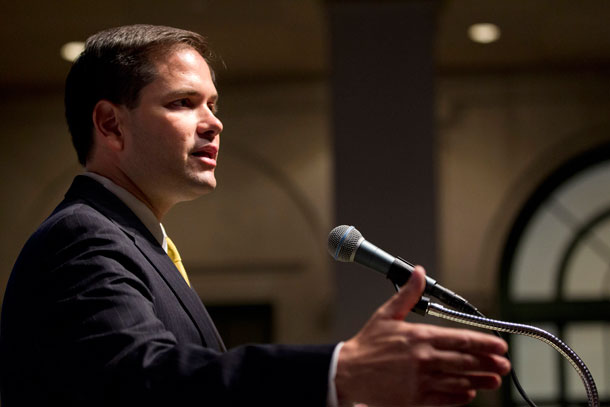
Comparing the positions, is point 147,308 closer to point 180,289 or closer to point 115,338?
point 115,338

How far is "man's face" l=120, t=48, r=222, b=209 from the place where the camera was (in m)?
Answer: 1.47

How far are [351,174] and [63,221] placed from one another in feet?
11.2

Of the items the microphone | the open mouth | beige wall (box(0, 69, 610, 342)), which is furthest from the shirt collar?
beige wall (box(0, 69, 610, 342))

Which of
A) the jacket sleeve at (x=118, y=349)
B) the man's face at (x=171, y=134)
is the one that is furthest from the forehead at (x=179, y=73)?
the jacket sleeve at (x=118, y=349)

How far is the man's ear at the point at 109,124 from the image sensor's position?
59.5 inches

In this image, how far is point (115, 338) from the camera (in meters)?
1.08

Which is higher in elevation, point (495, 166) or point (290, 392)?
point (495, 166)

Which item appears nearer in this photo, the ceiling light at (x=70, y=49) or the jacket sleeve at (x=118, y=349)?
the jacket sleeve at (x=118, y=349)

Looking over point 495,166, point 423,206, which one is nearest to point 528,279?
point 495,166

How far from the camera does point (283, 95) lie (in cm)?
697

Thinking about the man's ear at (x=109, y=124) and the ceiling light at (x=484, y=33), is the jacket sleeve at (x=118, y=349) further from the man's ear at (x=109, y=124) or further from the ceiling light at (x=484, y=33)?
the ceiling light at (x=484, y=33)

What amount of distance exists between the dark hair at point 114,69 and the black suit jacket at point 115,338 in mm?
232

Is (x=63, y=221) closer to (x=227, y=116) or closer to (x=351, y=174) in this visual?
(x=351, y=174)

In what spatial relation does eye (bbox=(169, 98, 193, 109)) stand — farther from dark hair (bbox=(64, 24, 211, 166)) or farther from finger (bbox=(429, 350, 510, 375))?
finger (bbox=(429, 350, 510, 375))
